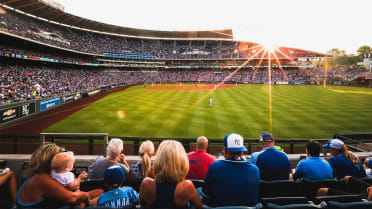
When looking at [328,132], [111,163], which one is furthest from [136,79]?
[111,163]

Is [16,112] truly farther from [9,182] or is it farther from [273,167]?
[273,167]

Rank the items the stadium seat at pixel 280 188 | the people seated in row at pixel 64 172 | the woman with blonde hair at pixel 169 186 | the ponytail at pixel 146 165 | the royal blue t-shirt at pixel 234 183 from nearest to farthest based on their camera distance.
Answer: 1. the woman with blonde hair at pixel 169 186
2. the royal blue t-shirt at pixel 234 183
3. the people seated in row at pixel 64 172
4. the stadium seat at pixel 280 188
5. the ponytail at pixel 146 165

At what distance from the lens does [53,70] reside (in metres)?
43.7

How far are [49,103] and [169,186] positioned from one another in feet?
85.5

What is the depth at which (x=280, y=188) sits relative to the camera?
3.71m

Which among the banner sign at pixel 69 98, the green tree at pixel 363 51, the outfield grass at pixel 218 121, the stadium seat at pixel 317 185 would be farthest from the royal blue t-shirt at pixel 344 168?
the green tree at pixel 363 51

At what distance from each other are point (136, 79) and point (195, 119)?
5687 centimetres

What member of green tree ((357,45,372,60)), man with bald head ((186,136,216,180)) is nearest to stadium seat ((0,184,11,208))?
man with bald head ((186,136,216,180))

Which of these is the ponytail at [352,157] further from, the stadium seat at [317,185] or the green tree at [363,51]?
the green tree at [363,51]

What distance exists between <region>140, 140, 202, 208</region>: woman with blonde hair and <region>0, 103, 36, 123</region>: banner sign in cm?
1988

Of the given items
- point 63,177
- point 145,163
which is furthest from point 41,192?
point 145,163

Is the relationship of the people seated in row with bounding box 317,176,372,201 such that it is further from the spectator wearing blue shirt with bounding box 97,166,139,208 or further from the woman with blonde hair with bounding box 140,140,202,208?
the spectator wearing blue shirt with bounding box 97,166,139,208

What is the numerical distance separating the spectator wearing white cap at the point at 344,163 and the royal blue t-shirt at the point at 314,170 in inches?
21.5

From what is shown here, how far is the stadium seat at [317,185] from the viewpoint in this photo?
3.71 m
